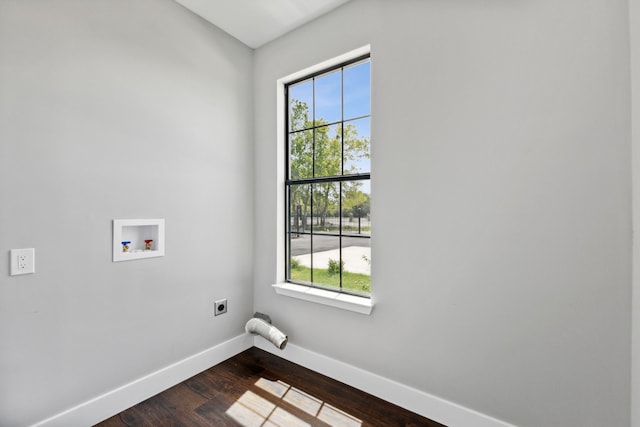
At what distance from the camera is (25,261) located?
137cm

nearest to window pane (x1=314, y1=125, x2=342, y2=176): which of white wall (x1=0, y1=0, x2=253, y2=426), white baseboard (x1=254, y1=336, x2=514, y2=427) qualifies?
white wall (x1=0, y1=0, x2=253, y2=426)

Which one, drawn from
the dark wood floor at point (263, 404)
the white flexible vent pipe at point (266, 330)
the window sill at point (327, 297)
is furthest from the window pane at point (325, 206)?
the dark wood floor at point (263, 404)

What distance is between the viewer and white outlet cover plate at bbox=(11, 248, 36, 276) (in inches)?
52.7

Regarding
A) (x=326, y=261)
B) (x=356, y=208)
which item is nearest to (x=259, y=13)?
(x=356, y=208)

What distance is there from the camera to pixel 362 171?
200 cm

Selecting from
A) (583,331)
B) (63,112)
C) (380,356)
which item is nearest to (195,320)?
(380,356)

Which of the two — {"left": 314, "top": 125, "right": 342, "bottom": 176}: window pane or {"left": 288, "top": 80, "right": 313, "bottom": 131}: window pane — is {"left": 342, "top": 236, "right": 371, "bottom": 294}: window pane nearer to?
{"left": 314, "top": 125, "right": 342, "bottom": 176}: window pane

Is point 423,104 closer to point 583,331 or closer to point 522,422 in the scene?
point 583,331

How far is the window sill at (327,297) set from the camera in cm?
186

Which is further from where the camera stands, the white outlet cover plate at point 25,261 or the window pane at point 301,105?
the window pane at point 301,105

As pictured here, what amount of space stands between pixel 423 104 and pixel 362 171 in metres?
0.57

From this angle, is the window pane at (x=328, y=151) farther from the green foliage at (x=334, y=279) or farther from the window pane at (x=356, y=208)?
the green foliage at (x=334, y=279)

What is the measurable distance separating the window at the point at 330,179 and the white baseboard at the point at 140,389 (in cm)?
79

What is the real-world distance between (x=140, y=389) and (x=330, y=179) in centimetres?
184
